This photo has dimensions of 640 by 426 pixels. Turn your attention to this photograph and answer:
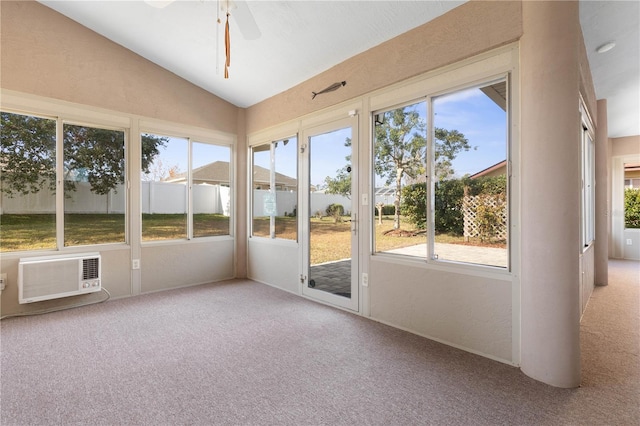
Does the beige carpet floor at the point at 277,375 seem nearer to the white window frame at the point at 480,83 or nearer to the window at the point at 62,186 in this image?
the white window frame at the point at 480,83

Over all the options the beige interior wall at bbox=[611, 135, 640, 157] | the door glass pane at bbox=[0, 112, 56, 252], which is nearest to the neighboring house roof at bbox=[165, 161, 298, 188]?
the door glass pane at bbox=[0, 112, 56, 252]

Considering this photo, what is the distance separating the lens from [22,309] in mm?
3326

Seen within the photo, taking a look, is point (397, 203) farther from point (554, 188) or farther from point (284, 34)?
point (284, 34)

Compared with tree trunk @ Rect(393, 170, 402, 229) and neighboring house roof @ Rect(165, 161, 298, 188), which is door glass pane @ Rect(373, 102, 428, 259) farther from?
neighboring house roof @ Rect(165, 161, 298, 188)

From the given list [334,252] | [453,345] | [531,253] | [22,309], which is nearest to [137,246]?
[22,309]

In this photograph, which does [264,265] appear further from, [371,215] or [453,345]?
[453,345]

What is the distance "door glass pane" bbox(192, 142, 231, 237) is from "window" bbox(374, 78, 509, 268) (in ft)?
9.19

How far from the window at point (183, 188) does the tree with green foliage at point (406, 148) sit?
111 inches

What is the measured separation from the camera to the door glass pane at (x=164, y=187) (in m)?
4.23

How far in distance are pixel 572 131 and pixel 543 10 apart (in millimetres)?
819

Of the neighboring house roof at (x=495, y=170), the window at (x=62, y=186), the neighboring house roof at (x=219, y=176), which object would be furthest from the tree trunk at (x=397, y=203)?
the window at (x=62, y=186)

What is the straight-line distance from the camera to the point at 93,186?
3826mm

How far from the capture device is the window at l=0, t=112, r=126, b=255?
3.34 meters

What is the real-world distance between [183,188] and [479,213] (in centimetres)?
394
